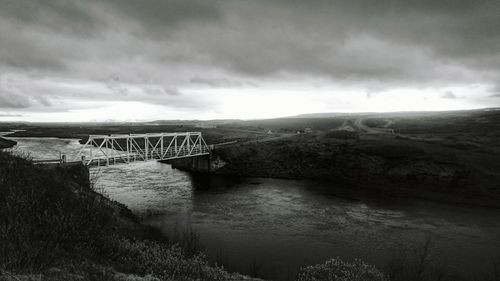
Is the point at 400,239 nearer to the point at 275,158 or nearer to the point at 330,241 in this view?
the point at 330,241

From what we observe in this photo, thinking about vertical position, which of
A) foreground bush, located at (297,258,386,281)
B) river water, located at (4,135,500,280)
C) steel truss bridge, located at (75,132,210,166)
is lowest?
river water, located at (4,135,500,280)

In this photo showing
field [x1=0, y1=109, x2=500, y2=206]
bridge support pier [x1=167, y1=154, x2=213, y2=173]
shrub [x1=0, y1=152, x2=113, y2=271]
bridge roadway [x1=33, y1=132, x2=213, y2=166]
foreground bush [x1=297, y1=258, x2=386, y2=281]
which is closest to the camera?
shrub [x1=0, y1=152, x2=113, y2=271]

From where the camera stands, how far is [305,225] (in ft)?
102

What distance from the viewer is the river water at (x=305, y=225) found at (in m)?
23.7

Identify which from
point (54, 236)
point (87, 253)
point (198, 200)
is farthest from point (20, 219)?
point (198, 200)

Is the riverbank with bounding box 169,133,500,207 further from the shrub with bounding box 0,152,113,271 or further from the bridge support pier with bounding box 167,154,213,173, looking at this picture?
the shrub with bounding box 0,152,113,271

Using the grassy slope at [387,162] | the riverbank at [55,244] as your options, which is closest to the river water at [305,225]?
the grassy slope at [387,162]

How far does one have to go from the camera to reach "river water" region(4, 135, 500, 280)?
77.8 ft

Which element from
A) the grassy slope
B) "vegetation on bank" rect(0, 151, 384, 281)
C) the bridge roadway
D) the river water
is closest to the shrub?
"vegetation on bank" rect(0, 151, 384, 281)

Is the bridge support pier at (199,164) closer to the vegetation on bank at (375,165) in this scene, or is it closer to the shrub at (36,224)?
the vegetation on bank at (375,165)

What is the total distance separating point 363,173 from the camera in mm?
58406

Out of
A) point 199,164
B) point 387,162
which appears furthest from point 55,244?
point 199,164

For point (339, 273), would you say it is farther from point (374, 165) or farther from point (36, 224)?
point (374, 165)

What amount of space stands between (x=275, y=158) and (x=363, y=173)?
18.4 m
